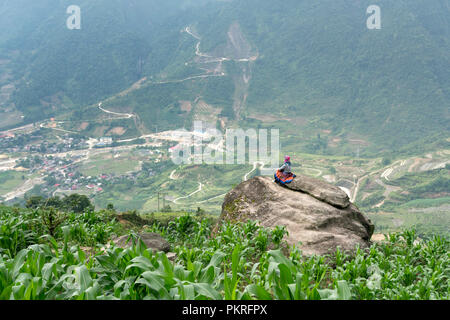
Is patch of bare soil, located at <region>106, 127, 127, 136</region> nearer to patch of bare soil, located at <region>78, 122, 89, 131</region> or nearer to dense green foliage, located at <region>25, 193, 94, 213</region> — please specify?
patch of bare soil, located at <region>78, 122, 89, 131</region>

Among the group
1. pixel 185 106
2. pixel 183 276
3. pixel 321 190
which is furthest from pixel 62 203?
pixel 185 106

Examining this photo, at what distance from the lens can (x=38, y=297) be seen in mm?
2994

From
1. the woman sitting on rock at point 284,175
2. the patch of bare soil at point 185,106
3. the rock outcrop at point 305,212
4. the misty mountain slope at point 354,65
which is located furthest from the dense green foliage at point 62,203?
the misty mountain slope at point 354,65

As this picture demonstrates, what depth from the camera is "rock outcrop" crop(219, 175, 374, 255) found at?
670 centimetres

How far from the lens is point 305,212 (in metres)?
7.66

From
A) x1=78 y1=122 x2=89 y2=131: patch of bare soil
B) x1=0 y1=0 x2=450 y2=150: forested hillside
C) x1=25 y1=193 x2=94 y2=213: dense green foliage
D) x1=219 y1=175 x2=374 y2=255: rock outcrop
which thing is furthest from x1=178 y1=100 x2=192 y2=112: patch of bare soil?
x1=219 y1=175 x2=374 y2=255: rock outcrop

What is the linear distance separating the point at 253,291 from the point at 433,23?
158327 mm

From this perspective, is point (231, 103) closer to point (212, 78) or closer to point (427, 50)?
point (212, 78)

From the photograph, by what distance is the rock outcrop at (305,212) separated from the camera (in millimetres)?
6695

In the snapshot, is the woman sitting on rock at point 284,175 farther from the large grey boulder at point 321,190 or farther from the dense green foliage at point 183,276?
the dense green foliage at point 183,276

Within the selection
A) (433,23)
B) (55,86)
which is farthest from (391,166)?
(55,86)

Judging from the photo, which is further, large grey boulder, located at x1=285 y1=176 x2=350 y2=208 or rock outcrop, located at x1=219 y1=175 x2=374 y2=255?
large grey boulder, located at x1=285 y1=176 x2=350 y2=208

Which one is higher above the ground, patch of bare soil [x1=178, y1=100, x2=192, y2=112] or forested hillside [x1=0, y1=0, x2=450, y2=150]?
forested hillside [x1=0, y1=0, x2=450, y2=150]

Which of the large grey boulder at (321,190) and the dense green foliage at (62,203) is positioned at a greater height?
the large grey boulder at (321,190)
